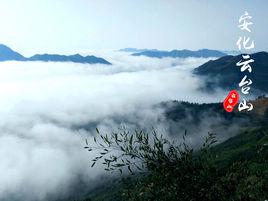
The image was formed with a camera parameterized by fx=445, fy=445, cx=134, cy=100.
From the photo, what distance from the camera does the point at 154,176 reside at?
Answer: 2786 centimetres

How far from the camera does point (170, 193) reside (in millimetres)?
26641

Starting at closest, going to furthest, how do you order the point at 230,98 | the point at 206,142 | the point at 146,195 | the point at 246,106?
the point at 146,195, the point at 206,142, the point at 246,106, the point at 230,98

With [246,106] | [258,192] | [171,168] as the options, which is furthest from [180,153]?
[246,106]

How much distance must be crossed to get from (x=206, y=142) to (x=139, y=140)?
4715 millimetres

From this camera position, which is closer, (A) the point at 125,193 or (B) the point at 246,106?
(A) the point at 125,193

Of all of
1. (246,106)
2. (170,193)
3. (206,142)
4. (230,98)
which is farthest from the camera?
(230,98)

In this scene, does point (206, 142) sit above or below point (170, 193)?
above

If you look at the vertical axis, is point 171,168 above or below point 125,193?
above

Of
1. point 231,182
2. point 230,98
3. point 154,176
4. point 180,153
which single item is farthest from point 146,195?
A: point 230,98

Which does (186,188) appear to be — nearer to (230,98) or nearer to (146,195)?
(146,195)

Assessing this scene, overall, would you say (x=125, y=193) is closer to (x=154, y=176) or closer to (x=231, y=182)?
(x=154, y=176)

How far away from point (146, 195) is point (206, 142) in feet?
18.4

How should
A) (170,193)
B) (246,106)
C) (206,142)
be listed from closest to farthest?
1. (170,193)
2. (206,142)
3. (246,106)

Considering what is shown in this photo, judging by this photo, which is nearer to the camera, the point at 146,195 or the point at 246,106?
the point at 146,195
